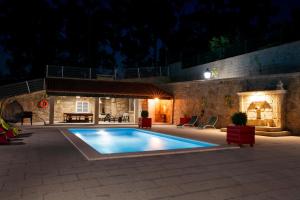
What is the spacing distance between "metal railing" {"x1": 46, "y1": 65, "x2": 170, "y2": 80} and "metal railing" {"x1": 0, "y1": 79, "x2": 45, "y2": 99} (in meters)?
1.90

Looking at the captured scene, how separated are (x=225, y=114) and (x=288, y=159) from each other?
9.87 m

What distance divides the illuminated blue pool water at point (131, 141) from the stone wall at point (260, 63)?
28.8ft

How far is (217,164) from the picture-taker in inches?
257

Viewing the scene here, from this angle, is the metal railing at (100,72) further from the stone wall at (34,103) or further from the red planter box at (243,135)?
the red planter box at (243,135)

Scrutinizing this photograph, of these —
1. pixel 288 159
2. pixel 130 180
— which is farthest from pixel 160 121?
pixel 130 180

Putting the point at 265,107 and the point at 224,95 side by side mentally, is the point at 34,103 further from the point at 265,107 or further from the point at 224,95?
the point at 265,107

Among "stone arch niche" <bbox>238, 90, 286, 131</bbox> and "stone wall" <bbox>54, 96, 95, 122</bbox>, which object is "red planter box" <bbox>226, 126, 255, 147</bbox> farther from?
"stone wall" <bbox>54, 96, 95, 122</bbox>

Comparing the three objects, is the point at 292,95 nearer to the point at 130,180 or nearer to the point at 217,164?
the point at 217,164

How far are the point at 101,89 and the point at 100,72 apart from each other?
4.52 meters

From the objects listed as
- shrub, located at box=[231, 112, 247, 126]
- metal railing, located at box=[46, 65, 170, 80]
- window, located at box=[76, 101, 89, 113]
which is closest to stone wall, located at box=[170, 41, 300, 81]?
metal railing, located at box=[46, 65, 170, 80]

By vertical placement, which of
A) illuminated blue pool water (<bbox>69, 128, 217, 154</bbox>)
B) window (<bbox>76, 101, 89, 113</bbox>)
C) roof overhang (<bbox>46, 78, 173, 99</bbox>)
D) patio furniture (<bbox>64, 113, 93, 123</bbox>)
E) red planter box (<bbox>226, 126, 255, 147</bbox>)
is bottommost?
illuminated blue pool water (<bbox>69, 128, 217, 154</bbox>)

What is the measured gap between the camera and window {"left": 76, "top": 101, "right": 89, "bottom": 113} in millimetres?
23344

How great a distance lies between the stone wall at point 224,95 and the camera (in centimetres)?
1382

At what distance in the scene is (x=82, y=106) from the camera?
23562mm
